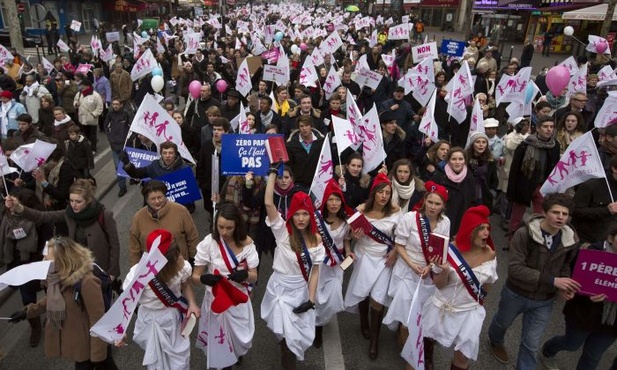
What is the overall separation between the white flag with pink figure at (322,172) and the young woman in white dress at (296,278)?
3.35 feet

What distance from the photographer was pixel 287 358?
3.96m

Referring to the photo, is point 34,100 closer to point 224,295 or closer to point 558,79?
point 224,295

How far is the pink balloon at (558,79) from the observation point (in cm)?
820

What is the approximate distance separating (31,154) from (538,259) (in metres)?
4.83

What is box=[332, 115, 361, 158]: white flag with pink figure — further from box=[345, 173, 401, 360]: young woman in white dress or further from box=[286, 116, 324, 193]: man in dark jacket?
box=[345, 173, 401, 360]: young woman in white dress

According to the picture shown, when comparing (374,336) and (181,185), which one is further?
(181,185)

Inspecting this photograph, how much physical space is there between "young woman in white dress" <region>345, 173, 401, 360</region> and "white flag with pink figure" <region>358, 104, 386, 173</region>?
133 centimetres

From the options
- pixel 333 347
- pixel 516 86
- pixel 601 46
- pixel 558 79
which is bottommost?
pixel 333 347

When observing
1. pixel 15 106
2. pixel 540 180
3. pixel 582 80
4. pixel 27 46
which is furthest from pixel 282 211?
pixel 27 46

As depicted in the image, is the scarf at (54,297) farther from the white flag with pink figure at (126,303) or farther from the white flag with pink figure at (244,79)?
the white flag with pink figure at (244,79)

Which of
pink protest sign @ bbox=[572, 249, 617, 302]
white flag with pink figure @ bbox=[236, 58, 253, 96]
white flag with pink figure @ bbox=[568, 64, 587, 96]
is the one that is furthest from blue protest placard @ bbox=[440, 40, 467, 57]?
pink protest sign @ bbox=[572, 249, 617, 302]

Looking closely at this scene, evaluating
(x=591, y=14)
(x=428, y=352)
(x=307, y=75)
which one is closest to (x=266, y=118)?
(x=307, y=75)

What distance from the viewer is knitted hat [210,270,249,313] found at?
130 inches

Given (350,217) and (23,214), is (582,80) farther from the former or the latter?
(23,214)
